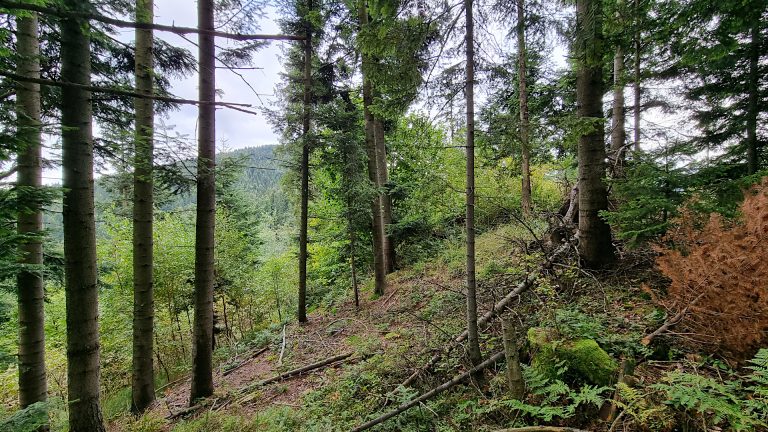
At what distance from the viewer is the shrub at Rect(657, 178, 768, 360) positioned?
256 centimetres

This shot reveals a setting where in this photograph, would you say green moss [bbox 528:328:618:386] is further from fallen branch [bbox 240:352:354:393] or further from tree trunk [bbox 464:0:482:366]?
fallen branch [bbox 240:352:354:393]

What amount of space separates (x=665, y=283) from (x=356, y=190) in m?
6.40

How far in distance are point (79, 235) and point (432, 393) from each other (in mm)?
3867

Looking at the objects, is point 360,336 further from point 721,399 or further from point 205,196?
point 721,399

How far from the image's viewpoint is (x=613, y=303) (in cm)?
411

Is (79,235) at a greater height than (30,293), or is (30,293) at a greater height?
(79,235)

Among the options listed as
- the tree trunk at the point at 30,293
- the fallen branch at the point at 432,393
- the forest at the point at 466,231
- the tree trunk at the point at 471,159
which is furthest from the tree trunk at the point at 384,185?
the tree trunk at the point at 30,293

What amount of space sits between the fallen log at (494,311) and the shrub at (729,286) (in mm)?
1718

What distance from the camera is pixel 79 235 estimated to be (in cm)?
330

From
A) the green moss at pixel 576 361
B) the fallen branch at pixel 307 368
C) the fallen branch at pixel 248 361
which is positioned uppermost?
the green moss at pixel 576 361

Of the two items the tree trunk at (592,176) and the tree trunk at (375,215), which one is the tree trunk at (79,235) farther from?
the tree trunk at (375,215)

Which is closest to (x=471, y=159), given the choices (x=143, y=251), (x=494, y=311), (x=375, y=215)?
(x=494, y=311)

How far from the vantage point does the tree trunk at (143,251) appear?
5434mm

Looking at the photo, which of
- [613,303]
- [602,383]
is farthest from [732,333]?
[613,303]
